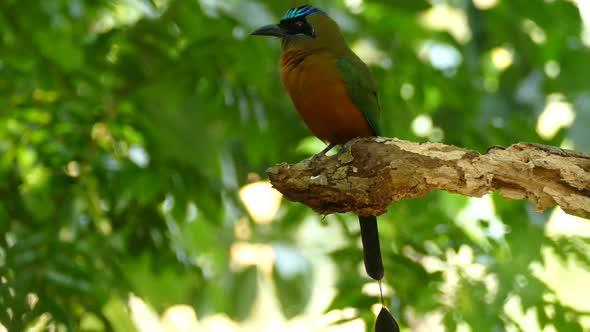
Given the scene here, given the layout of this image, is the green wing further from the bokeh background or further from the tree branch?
the tree branch

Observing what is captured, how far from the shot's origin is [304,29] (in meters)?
4.91

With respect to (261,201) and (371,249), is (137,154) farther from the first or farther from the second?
(371,249)

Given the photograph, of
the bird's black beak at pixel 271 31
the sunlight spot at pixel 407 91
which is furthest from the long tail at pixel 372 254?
the sunlight spot at pixel 407 91

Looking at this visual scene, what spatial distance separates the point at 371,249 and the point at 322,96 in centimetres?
86

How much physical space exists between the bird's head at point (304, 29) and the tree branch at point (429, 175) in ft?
4.89

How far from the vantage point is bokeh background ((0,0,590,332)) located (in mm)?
4727

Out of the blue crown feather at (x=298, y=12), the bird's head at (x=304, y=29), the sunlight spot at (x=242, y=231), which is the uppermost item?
the blue crown feather at (x=298, y=12)

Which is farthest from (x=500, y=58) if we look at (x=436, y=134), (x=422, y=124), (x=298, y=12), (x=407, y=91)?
(x=298, y=12)

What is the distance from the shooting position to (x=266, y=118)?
5.70 metres

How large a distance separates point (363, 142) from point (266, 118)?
90.2 inches

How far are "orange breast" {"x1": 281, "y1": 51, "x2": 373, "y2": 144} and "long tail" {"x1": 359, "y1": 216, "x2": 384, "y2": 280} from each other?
593mm

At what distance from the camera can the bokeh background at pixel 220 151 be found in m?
4.73

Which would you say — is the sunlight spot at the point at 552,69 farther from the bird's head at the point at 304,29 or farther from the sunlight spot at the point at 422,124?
the bird's head at the point at 304,29

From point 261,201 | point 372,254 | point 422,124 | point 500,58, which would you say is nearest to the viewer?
point 372,254
